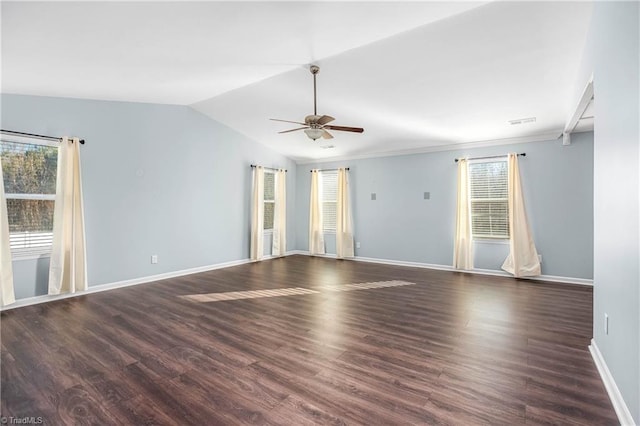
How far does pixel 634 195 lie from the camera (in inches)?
62.8

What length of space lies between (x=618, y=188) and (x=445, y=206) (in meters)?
4.29

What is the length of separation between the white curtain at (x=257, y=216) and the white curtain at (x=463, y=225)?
158 inches

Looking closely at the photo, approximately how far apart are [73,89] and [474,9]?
15.1ft

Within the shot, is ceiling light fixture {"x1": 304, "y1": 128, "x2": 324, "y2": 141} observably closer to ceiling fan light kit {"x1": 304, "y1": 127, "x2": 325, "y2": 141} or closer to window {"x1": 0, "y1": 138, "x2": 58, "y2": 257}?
ceiling fan light kit {"x1": 304, "y1": 127, "x2": 325, "y2": 141}

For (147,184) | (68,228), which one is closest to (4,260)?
(68,228)

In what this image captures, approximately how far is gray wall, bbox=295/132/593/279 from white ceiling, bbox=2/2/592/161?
646 millimetres

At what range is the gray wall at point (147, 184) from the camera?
409cm

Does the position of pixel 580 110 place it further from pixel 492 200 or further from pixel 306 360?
pixel 306 360

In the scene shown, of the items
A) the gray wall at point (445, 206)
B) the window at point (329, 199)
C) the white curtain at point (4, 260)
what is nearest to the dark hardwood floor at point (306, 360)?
the white curtain at point (4, 260)

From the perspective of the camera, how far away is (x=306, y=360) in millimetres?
2428

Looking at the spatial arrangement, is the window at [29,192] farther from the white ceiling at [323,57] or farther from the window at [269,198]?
the window at [269,198]

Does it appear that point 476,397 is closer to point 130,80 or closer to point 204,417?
point 204,417

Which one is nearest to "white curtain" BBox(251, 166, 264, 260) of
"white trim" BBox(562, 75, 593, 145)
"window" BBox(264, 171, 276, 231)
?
"window" BBox(264, 171, 276, 231)

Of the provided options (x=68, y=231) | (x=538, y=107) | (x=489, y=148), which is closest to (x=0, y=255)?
(x=68, y=231)
